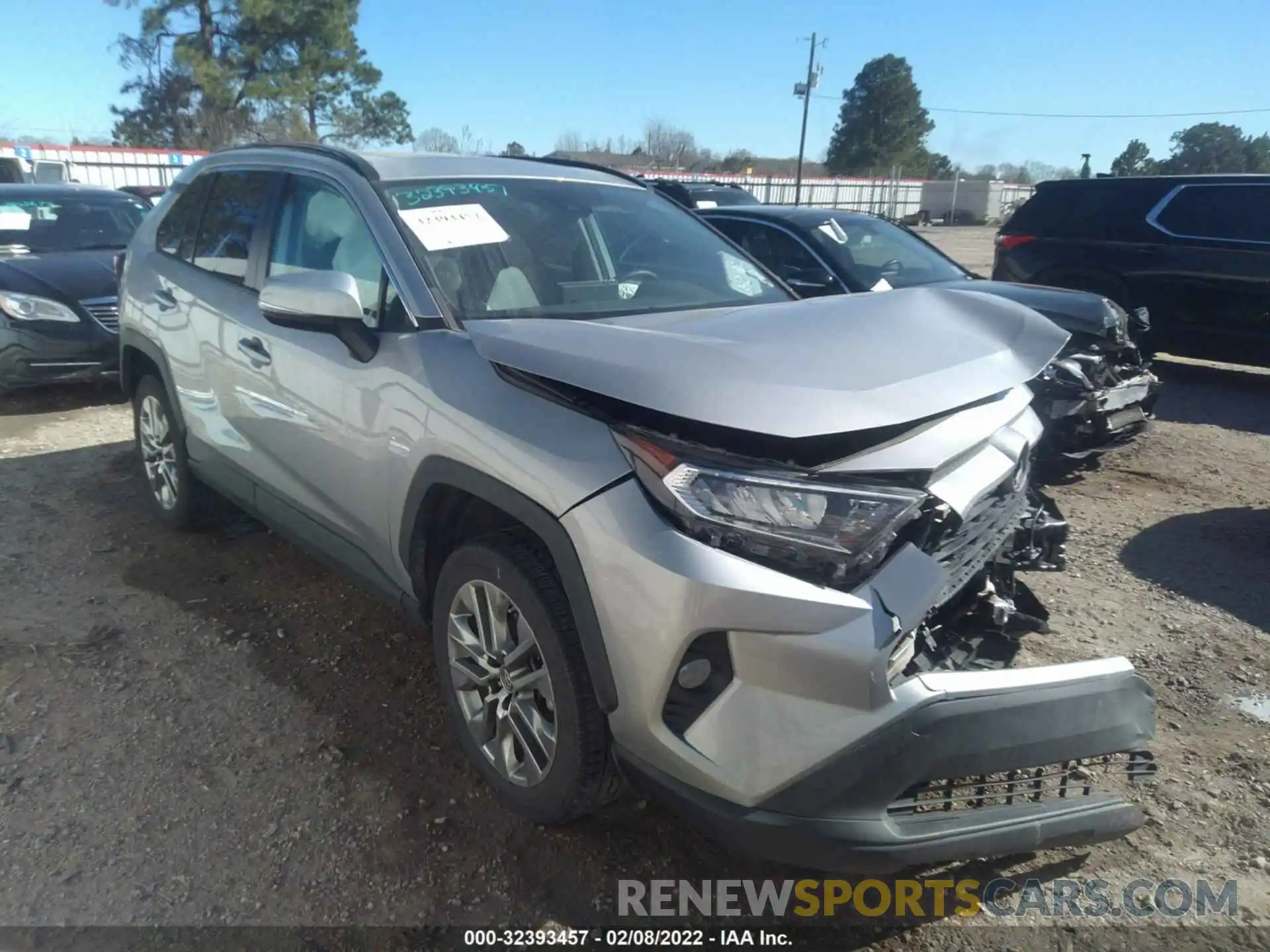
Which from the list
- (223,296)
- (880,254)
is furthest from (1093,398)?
(223,296)

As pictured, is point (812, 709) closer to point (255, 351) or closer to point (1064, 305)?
point (255, 351)

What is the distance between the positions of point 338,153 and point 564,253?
918 mm

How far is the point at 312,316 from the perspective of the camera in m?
2.75

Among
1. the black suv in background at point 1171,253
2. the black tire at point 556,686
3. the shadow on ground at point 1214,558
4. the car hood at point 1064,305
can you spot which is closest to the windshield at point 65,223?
the car hood at point 1064,305

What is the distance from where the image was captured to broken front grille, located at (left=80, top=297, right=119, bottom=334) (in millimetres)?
7117

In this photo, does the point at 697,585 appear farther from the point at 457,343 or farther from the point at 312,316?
the point at 312,316

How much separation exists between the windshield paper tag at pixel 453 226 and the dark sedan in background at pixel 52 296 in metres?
4.35

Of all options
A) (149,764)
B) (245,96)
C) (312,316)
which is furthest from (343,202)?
(245,96)

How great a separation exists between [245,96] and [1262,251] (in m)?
36.1

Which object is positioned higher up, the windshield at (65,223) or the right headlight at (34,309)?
the windshield at (65,223)

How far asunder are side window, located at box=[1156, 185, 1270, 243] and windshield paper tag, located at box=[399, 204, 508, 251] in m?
7.43

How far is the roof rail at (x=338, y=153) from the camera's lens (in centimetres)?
314

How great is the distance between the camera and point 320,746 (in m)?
2.98

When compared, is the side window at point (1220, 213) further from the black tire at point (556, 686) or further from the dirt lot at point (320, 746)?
the black tire at point (556, 686)
